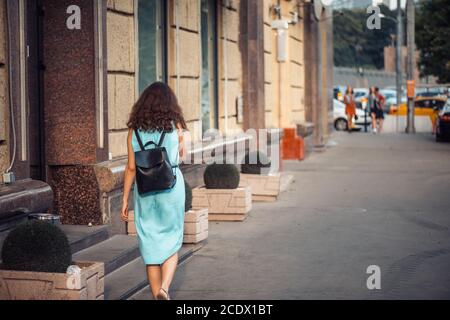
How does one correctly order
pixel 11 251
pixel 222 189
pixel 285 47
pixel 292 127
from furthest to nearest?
1. pixel 292 127
2. pixel 285 47
3. pixel 222 189
4. pixel 11 251

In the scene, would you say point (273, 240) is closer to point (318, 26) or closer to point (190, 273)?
point (190, 273)

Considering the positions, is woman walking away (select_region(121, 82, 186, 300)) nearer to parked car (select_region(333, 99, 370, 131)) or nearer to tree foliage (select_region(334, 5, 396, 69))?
parked car (select_region(333, 99, 370, 131))

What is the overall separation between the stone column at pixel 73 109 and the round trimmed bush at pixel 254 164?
4.88m

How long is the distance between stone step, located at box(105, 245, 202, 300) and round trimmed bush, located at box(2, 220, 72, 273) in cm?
86

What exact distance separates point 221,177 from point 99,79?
295cm

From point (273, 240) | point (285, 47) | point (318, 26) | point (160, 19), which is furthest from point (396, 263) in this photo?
point (318, 26)

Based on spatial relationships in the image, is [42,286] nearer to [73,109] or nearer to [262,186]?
[73,109]

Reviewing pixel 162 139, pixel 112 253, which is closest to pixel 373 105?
pixel 112 253

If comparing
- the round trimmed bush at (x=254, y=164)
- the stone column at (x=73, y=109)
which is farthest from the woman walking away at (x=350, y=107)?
the stone column at (x=73, y=109)

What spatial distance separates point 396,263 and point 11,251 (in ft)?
12.9

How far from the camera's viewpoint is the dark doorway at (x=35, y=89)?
934cm

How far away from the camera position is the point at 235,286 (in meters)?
7.86

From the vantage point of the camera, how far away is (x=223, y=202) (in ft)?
39.1

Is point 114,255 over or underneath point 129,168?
underneath
